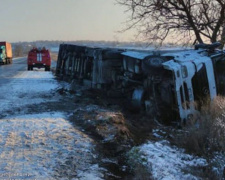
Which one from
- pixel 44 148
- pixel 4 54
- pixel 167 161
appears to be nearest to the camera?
pixel 167 161

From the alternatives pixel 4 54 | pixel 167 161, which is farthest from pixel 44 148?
pixel 4 54

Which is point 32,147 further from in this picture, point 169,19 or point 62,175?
point 169,19

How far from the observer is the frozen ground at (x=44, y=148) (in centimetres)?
407

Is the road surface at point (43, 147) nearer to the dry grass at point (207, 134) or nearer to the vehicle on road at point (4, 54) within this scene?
the dry grass at point (207, 134)

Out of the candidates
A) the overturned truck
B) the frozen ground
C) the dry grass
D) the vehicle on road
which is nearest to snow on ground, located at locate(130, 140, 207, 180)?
the dry grass

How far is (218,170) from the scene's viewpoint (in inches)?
176

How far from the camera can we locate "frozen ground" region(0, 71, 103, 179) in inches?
160

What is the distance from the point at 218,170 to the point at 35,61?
75.5ft

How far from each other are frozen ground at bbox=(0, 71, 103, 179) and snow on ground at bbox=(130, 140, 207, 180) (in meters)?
0.74

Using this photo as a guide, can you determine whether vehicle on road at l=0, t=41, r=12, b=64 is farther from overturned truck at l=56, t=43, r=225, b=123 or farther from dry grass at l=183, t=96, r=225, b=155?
dry grass at l=183, t=96, r=225, b=155

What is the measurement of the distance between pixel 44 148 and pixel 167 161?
1.84 m

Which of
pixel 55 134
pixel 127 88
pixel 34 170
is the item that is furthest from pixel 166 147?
pixel 127 88

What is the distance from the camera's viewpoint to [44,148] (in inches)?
192

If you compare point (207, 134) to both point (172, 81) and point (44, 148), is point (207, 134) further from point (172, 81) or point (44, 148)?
point (44, 148)
